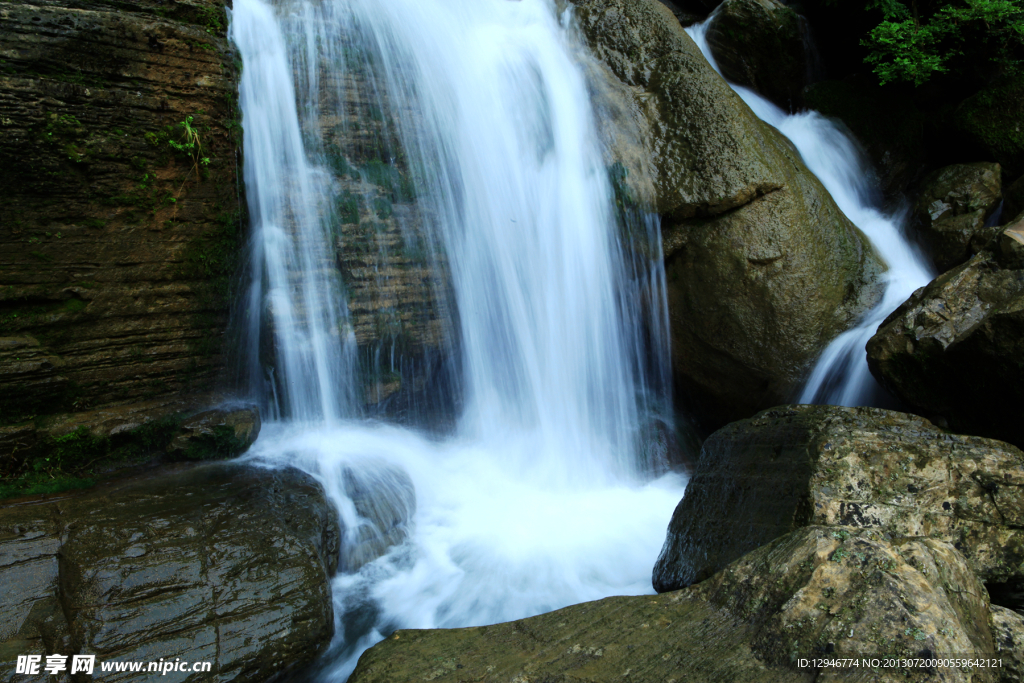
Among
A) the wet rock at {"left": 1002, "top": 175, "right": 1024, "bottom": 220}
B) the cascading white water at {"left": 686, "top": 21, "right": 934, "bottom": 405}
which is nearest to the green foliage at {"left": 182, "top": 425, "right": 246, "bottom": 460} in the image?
the cascading white water at {"left": 686, "top": 21, "right": 934, "bottom": 405}

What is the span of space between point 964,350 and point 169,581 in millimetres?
5635

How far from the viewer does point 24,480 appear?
14.6ft

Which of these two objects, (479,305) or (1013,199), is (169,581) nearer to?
(479,305)

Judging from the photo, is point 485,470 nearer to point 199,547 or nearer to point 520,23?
point 199,547

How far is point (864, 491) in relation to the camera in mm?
3242

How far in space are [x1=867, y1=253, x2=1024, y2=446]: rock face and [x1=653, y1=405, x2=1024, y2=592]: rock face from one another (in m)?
1.02

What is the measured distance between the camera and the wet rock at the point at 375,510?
15.5ft

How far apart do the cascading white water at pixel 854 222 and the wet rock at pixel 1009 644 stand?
3.50 metres

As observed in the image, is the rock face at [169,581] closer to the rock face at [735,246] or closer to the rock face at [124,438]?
the rock face at [124,438]

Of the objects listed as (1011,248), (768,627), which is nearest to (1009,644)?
(768,627)

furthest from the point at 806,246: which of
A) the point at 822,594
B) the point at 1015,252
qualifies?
the point at 822,594

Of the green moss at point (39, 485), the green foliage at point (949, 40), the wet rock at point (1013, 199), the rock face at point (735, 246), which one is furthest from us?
the green foliage at point (949, 40)

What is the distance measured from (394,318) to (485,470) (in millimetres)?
1767

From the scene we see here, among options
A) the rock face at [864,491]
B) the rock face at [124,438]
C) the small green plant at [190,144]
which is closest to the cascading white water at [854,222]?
the rock face at [864,491]
